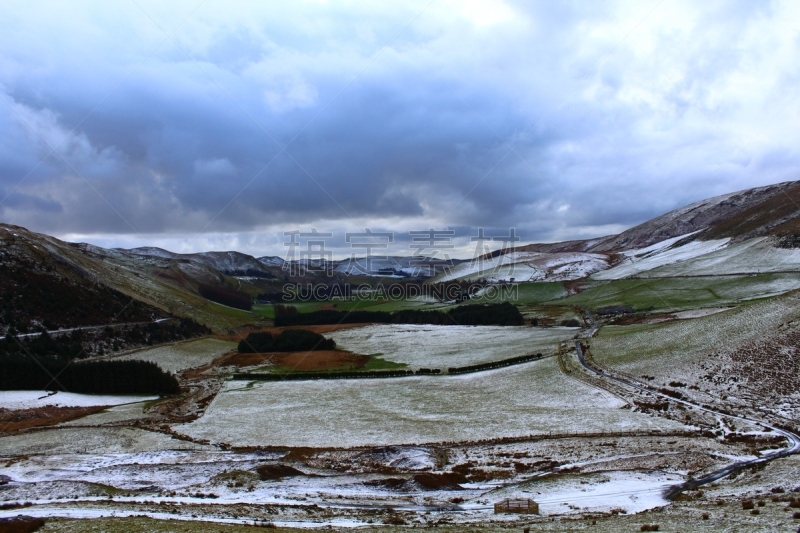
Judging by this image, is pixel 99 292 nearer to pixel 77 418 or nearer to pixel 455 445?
pixel 77 418

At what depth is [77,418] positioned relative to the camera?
55.1 m

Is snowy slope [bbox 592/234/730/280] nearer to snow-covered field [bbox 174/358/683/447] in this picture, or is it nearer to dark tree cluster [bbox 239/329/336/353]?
dark tree cluster [bbox 239/329/336/353]

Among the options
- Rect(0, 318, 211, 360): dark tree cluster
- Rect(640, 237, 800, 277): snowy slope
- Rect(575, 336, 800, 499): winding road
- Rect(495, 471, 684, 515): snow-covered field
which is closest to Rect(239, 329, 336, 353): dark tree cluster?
Rect(0, 318, 211, 360): dark tree cluster

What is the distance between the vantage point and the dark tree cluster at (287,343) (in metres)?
105

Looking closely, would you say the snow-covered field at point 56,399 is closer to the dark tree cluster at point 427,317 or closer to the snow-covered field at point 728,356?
the snow-covered field at point 728,356

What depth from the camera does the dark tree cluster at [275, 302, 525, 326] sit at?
125m

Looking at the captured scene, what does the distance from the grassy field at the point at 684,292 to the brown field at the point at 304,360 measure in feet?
200

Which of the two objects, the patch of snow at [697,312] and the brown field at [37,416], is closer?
the brown field at [37,416]

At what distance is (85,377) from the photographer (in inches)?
2712

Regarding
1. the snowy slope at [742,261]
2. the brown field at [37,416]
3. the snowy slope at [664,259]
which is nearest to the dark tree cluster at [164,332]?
the brown field at [37,416]

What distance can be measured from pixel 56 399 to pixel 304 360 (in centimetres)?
3795

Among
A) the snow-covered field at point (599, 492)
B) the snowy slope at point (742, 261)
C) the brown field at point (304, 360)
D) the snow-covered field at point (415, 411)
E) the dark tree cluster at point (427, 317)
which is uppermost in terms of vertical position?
the snowy slope at point (742, 261)

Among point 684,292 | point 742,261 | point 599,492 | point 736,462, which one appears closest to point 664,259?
point 742,261

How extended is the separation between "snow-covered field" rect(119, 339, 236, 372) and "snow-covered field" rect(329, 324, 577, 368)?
986 inches
